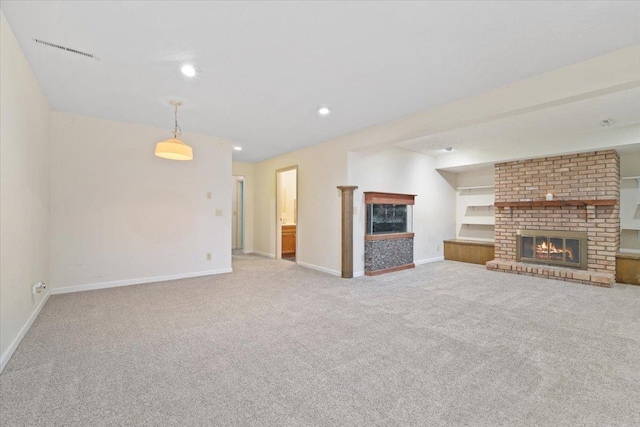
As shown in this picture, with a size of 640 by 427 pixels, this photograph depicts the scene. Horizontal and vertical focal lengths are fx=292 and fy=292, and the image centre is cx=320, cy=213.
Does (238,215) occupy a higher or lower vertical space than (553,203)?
lower

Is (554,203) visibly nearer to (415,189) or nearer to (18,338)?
(415,189)

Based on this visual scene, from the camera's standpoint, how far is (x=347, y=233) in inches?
197

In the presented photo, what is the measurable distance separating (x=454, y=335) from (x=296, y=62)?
287cm

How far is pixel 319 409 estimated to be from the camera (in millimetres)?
1676

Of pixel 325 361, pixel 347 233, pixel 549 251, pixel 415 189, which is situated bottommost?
pixel 325 361

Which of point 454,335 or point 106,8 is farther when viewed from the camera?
point 454,335

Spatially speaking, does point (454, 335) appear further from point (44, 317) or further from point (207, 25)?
point (44, 317)

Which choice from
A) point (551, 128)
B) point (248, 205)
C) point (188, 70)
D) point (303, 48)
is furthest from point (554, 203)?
point (248, 205)

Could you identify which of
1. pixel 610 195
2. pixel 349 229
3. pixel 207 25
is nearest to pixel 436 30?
pixel 207 25

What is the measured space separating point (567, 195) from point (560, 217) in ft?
1.38

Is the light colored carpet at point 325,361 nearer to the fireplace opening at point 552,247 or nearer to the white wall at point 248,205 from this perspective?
the fireplace opening at point 552,247

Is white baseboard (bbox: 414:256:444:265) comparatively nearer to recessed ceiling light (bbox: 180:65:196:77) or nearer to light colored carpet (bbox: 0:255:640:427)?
light colored carpet (bbox: 0:255:640:427)

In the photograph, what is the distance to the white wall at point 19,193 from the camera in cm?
217

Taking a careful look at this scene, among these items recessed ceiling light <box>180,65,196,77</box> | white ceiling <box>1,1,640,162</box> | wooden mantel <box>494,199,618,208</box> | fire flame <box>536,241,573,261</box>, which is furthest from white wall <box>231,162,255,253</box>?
fire flame <box>536,241,573,261</box>
